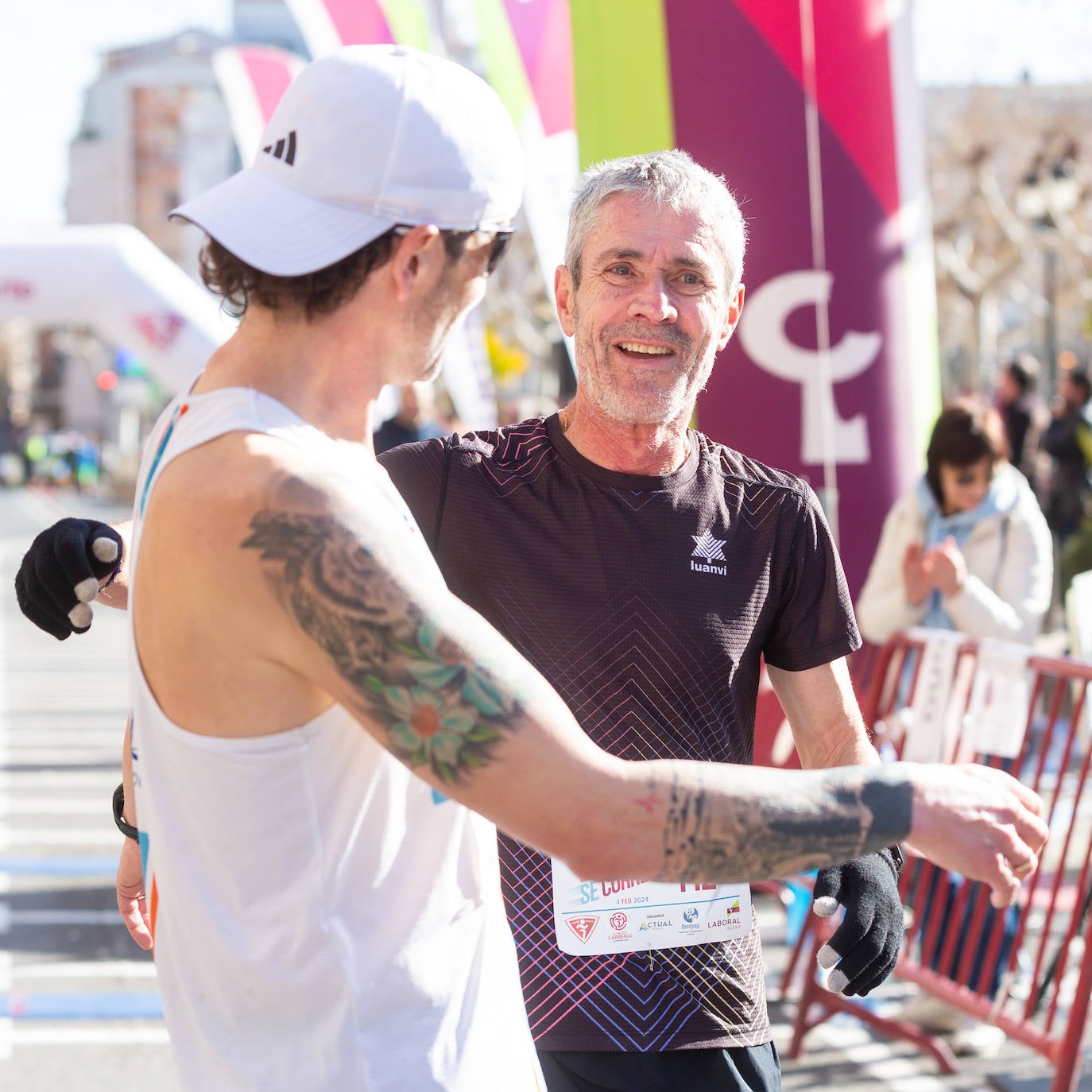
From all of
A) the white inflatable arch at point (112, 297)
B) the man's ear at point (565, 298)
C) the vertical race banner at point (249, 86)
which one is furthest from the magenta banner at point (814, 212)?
the white inflatable arch at point (112, 297)

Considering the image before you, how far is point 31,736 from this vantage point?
984 cm

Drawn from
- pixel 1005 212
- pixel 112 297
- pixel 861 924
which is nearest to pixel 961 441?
pixel 861 924

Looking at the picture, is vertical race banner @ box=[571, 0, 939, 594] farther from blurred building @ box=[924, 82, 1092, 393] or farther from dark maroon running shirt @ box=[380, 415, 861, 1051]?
blurred building @ box=[924, 82, 1092, 393]

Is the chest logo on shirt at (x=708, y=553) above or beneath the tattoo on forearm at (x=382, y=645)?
beneath

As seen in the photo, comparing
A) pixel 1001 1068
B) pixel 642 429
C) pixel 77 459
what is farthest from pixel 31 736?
pixel 77 459

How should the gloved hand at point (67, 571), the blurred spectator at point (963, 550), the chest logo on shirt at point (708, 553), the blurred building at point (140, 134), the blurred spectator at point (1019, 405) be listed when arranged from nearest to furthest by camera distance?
the gloved hand at point (67, 571), the chest logo on shirt at point (708, 553), the blurred spectator at point (963, 550), the blurred spectator at point (1019, 405), the blurred building at point (140, 134)

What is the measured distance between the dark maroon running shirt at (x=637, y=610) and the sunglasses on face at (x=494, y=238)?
0.75m

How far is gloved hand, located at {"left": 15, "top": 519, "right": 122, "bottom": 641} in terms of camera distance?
74.8 inches

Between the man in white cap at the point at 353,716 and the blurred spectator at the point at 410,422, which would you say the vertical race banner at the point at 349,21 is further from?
the man in white cap at the point at 353,716

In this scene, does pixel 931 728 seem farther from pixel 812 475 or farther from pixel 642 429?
pixel 642 429

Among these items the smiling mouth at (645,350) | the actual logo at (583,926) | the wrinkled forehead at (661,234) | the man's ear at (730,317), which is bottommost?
the actual logo at (583,926)

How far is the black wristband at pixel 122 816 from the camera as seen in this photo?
1.98m

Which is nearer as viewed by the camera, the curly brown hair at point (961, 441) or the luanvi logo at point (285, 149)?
the luanvi logo at point (285, 149)

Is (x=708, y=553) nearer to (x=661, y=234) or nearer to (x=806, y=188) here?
(x=661, y=234)
